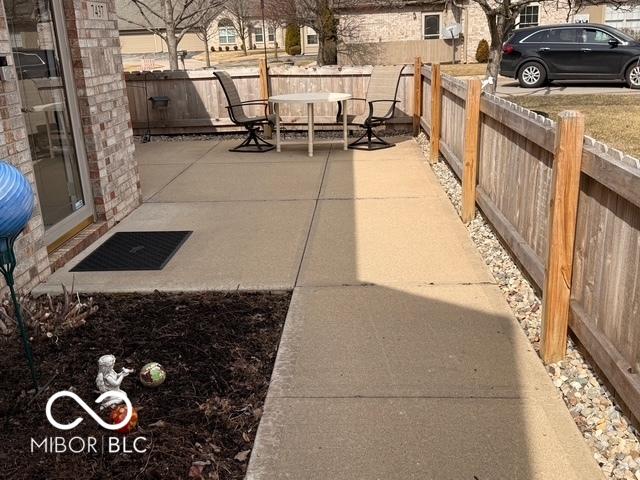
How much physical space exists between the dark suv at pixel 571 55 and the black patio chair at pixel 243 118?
10055 mm

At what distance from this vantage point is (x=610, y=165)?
2.80 m

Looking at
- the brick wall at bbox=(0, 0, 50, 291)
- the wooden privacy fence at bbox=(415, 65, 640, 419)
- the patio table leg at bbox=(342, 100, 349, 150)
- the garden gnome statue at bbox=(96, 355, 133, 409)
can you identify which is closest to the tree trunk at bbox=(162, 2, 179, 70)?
the patio table leg at bbox=(342, 100, 349, 150)

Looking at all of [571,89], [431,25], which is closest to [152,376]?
[571,89]

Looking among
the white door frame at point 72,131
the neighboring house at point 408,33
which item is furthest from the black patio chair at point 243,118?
the neighboring house at point 408,33

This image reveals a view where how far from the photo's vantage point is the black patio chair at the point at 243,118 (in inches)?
404

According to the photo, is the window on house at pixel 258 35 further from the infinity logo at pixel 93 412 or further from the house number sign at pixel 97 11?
the infinity logo at pixel 93 412

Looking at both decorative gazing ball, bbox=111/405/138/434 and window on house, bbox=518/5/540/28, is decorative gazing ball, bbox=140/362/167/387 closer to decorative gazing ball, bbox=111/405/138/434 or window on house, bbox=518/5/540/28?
decorative gazing ball, bbox=111/405/138/434

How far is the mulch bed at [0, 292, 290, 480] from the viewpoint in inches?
107

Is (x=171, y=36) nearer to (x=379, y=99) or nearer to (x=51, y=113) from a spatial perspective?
(x=379, y=99)

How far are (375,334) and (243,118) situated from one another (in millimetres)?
7167

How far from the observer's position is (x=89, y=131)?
19.6 feet

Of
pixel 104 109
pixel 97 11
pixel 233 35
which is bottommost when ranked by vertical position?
pixel 104 109

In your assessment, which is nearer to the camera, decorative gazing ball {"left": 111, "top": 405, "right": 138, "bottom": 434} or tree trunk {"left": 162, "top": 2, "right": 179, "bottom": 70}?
decorative gazing ball {"left": 111, "top": 405, "right": 138, "bottom": 434}

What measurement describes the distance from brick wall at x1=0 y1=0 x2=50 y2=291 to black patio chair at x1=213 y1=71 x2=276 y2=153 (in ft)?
18.3
